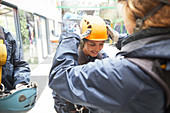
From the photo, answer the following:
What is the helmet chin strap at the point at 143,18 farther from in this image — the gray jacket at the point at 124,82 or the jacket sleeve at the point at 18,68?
the jacket sleeve at the point at 18,68

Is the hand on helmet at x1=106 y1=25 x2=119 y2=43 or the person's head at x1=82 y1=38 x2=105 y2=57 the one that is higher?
the hand on helmet at x1=106 y1=25 x2=119 y2=43

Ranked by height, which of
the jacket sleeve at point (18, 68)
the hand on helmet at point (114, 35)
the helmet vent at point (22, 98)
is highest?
the hand on helmet at point (114, 35)

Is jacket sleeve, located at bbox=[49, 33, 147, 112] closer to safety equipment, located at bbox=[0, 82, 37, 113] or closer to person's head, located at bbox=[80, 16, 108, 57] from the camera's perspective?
person's head, located at bbox=[80, 16, 108, 57]

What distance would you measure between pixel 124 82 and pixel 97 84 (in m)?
0.12

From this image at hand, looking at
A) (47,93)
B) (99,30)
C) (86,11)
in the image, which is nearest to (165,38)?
(99,30)

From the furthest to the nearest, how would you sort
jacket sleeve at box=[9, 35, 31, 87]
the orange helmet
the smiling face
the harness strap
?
jacket sleeve at box=[9, 35, 31, 87] → the smiling face → the orange helmet → the harness strap

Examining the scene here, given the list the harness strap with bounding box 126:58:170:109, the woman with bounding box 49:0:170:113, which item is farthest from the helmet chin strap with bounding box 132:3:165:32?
the harness strap with bounding box 126:58:170:109

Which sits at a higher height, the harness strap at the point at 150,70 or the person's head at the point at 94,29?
the person's head at the point at 94,29

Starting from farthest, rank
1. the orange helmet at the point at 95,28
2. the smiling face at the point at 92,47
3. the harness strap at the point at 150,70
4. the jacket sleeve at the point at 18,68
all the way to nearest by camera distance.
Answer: the jacket sleeve at the point at 18,68 → the smiling face at the point at 92,47 → the orange helmet at the point at 95,28 → the harness strap at the point at 150,70

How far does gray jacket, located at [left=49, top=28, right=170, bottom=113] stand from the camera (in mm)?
455

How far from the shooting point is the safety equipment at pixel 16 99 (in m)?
1.17

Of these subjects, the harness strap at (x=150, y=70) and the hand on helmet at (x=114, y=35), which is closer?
the harness strap at (x=150, y=70)

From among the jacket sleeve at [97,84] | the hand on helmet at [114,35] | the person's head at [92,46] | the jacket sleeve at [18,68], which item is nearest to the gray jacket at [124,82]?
the jacket sleeve at [97,84]

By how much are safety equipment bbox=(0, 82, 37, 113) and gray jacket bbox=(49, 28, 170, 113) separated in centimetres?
86
